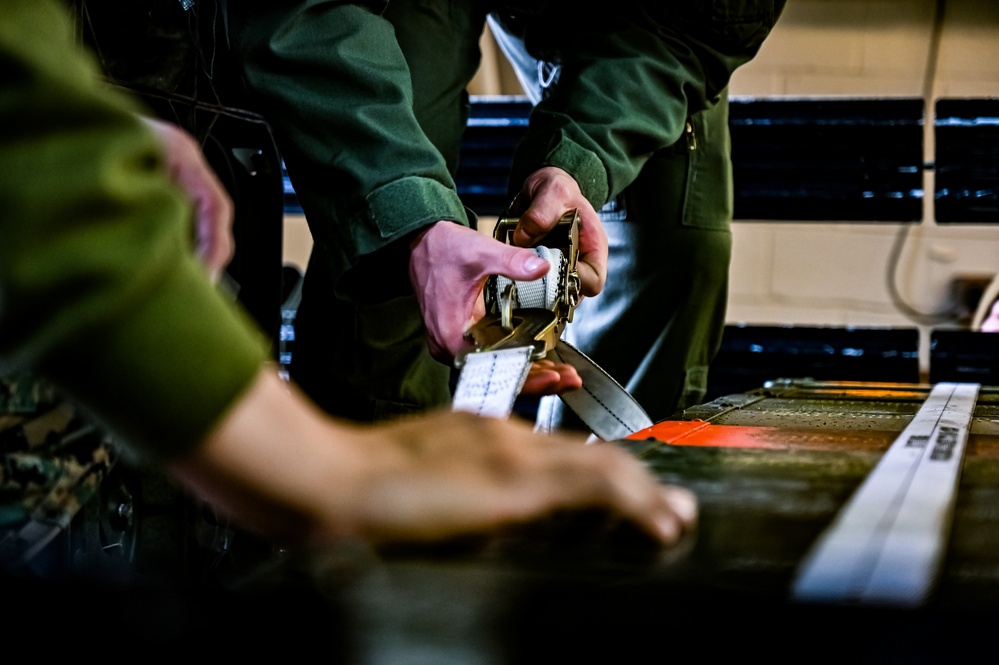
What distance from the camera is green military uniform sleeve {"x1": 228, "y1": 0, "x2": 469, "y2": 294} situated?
3.87 ft

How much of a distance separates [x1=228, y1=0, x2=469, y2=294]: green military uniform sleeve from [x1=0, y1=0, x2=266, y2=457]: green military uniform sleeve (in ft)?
2.25

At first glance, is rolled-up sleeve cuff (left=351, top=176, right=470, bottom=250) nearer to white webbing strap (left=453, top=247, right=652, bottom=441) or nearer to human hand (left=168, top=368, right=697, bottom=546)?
white webbing strap (left=453, top=247, right=652, bottom=441)

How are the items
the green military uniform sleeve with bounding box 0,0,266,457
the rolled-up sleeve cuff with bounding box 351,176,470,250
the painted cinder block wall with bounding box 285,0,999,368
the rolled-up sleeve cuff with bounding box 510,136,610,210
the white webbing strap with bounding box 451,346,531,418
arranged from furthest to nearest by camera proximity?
1. the painted cinder block wall with bounding box 285,0,999,368
2. the rolled-up sleeve cuff with bounding box 510,136,610,210
3. the rolled-up sleeve cuff with bounding box 351,176,470,250
4. the white webbing strap with bounding box 451,346,531,418
5. the green military uniform sleeve with bounding box 0,0,266,457

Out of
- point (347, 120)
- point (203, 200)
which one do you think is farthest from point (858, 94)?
point (203, 200)

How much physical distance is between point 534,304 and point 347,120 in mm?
313

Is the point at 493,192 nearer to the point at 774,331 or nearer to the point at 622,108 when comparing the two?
the point at 774,331

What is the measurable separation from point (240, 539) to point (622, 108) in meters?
0.79

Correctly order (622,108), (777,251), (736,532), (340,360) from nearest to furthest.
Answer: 1. (736,532)
2. (622,108)
3. (340,360)
4. (777,251)

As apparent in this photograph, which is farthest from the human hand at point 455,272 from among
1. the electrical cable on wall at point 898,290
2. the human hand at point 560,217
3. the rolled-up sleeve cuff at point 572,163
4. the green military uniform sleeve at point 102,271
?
the electrical cable on wall at point 898,290

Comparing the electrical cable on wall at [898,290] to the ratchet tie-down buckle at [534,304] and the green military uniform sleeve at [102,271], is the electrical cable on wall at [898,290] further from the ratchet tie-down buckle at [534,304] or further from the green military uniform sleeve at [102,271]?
the green military uniform sleeve at [102,271]

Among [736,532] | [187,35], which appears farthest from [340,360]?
[736,532]

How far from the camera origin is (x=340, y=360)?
1644 mm

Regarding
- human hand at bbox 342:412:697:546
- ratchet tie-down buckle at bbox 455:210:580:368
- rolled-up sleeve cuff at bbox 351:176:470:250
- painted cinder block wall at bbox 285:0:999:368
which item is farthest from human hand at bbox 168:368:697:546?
painted cinder block wall at bbox 285:0:999:368

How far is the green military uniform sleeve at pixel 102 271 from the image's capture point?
432 mm
